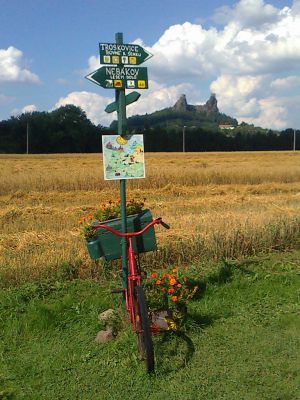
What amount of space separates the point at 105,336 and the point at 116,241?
1.10 m

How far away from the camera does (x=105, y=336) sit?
495 cm

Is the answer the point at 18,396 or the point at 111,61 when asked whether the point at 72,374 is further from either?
the point at 111,61

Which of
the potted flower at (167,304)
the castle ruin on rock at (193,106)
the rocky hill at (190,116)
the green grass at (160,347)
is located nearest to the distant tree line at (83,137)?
the rocky hill at (190,116)

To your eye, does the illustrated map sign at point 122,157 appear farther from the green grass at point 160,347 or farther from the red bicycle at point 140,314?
the green grass at point 160,347

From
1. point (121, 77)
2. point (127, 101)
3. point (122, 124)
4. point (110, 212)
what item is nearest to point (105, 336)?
point (110, 212)

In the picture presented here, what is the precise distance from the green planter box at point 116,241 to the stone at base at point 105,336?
880 mm

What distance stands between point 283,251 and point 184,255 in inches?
80.4

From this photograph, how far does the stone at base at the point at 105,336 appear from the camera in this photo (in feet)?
16.2

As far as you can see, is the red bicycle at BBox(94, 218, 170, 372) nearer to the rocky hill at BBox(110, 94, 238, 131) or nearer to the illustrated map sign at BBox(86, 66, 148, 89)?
the illustrated map sign at BBox(86, 66, 148, 89)

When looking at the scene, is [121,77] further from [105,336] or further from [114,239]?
[105,336]

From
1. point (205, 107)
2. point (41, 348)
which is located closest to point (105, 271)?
point (41, 348)

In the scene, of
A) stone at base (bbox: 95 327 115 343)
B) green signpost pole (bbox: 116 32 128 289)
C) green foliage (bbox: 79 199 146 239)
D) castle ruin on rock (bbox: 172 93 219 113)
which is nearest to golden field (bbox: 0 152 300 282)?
green foliage (bbox: 79 199 146 239)

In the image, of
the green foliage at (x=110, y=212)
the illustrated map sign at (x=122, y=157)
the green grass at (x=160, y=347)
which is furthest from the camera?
the green foliage at (x=110, y=212)

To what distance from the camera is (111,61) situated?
506 centimetres
